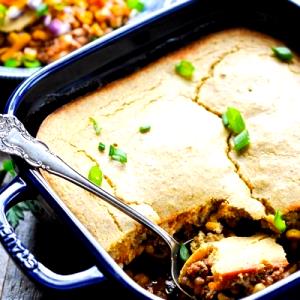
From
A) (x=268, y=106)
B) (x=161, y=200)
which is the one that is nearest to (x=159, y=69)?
(x=268, y=106)

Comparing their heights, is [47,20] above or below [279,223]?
below

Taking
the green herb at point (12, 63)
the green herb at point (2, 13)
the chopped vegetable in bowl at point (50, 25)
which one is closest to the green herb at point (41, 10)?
the chopped vegetable in bowl at point (50, 25)

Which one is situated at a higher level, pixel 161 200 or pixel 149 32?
pixel 149 32

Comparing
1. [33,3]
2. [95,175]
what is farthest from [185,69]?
[33,3]

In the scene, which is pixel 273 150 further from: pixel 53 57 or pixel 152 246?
pixel 53 57

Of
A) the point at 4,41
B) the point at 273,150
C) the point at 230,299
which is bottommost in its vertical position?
the point at 4,41

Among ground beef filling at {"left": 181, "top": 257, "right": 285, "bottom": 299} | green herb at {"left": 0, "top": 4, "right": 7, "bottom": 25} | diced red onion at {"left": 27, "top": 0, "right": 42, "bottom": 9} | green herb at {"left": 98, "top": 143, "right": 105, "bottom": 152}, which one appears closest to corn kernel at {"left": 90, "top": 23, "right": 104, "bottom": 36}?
diced red onion at {"left": 27, "top": 0, "right": 42, "bottom": 9}

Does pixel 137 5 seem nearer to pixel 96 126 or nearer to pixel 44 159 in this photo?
pixel 96 126

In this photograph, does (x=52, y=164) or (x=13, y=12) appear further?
(x=13, y=12)
